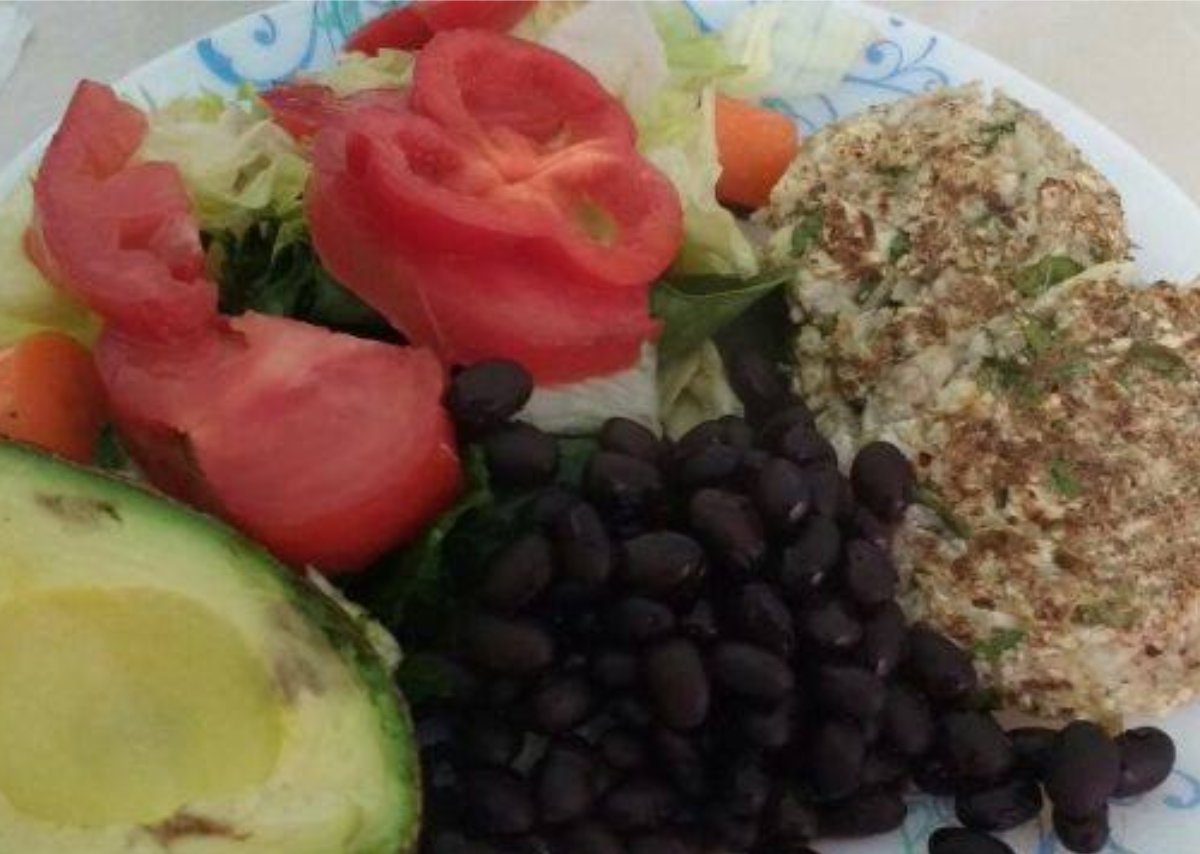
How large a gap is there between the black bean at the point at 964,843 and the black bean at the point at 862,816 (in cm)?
4

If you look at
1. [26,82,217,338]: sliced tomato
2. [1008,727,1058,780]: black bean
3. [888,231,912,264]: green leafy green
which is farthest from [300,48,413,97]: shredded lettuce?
[1008,727,1058,780]: black bean

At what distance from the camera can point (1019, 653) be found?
→ 1546 mm

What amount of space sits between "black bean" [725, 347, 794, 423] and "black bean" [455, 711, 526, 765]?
19.6 inches

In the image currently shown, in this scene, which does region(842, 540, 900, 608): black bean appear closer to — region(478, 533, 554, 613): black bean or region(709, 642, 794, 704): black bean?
region(709, 642, 794, 704): black bean

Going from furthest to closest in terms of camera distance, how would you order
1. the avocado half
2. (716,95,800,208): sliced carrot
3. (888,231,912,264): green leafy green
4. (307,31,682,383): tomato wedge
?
1. (716,95,800,208): sliced carrot
2. (888,231,912,264): green leafy green
3. (307,31,682,383): tomato wedge
4. the avocado half

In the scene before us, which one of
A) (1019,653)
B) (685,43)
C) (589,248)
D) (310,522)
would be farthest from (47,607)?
(685,43)

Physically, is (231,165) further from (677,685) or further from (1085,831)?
(1085,831)

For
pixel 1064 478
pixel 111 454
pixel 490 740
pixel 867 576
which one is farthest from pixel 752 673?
pixel 111 454

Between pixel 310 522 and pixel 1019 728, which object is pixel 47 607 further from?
pixel 1019 728

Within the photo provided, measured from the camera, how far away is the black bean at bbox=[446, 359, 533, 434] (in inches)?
62.2

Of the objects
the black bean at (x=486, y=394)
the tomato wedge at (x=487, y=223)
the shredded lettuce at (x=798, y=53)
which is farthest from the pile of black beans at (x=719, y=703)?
the shredded lettuce at (x=798, y=53)

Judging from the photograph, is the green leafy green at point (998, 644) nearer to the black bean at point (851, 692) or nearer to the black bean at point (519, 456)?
the black bean at point (851, 692)

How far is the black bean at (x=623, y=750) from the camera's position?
1.46 m

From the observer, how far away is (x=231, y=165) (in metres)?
1.88
